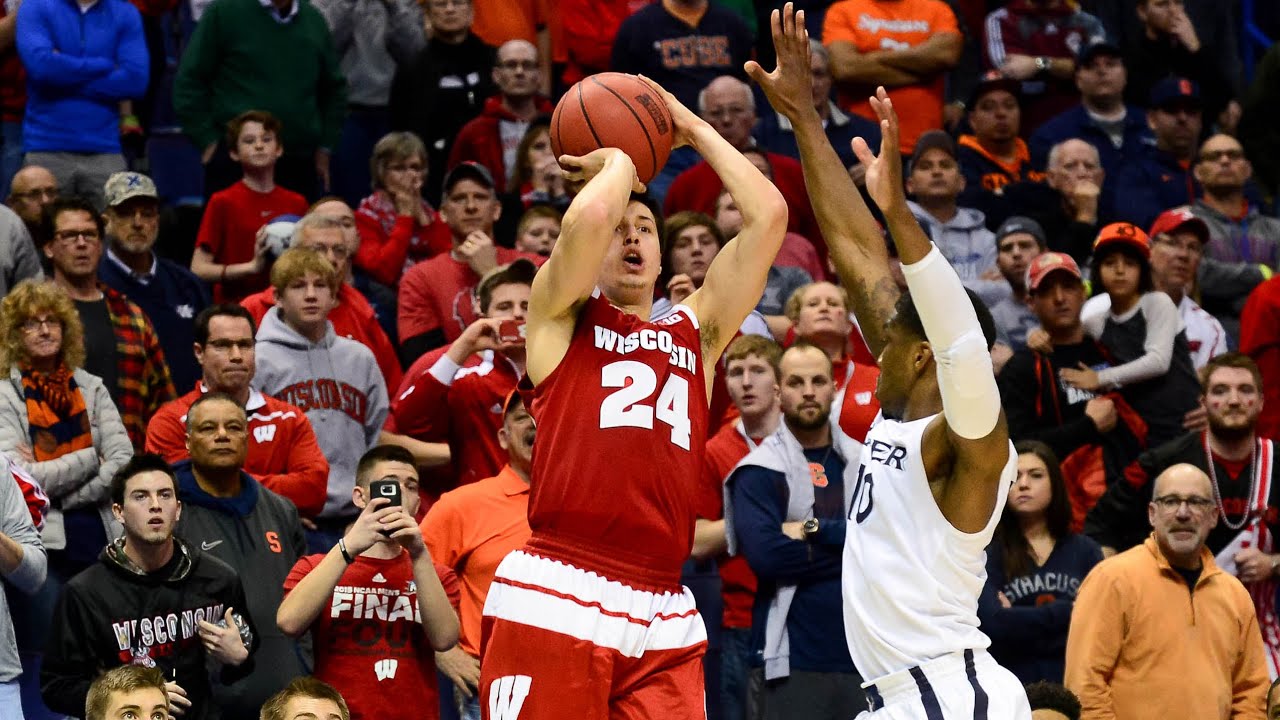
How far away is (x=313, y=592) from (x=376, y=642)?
1.33 ft

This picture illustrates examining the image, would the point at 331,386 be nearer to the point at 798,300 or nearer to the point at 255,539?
the point at 255,539

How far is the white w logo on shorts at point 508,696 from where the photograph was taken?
19.1 ft

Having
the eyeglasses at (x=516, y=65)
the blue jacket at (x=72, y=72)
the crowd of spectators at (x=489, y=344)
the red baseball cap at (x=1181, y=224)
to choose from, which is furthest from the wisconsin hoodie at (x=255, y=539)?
the red baseball cap at (x=1181, y=224)

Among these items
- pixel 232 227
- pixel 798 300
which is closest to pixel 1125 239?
pixel 798 300

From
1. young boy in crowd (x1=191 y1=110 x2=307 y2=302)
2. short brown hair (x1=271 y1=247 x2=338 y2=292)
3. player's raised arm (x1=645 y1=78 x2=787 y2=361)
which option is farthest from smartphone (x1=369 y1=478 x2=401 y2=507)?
young boy in crowd (x1=191 y1=110 x2=307 y2=302)

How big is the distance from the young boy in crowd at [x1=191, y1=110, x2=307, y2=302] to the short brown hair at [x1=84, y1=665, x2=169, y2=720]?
14.9ft

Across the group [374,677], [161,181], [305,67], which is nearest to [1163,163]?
[305,67]

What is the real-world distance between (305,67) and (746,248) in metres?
7.68

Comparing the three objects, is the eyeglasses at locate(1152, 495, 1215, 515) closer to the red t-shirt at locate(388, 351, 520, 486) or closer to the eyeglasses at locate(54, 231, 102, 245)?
the red t-shirt at locate(388, 351, 520, 486)

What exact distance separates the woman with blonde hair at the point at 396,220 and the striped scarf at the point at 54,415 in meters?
3.07

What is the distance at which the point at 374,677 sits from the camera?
8.04 m

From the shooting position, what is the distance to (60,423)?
928 centimetres

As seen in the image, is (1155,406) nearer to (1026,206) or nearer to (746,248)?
(1026,206)

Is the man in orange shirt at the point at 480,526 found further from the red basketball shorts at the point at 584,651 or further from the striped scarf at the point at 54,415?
the red basketball shorts at the point at 584,651
